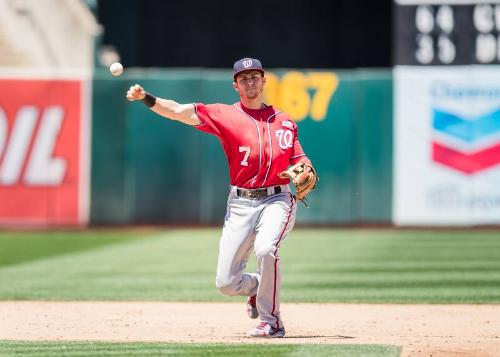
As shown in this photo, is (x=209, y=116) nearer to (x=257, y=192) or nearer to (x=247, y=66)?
(x=247, y=66)

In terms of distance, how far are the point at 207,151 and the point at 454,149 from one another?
11.7ft

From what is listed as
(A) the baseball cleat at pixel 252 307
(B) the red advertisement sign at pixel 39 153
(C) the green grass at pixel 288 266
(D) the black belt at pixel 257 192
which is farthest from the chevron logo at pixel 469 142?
(D) the black belt at pixel 257 192

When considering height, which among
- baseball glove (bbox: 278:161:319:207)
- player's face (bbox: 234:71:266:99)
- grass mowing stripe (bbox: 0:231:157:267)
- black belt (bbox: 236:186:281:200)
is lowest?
grass mowing stripe (bbox: 0:231:157:267)

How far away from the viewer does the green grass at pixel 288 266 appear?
1012cm

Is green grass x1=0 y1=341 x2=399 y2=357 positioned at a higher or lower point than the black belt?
Answer: lower

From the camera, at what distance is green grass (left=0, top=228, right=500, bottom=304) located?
1012cm

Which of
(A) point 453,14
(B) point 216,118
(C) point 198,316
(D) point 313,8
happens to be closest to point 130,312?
(C) point 198,316

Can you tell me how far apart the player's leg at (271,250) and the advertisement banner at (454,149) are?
33.5 ft

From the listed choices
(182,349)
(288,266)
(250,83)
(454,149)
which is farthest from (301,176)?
(454,149)

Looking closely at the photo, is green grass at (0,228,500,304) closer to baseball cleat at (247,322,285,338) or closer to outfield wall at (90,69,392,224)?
outfield wall at (90,69,392,224)

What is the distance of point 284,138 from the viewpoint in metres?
7.34

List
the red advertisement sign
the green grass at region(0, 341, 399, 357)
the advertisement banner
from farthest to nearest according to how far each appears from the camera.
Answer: the red advertisement sign → the advertisement banner → the green grass at region(0, 341, 399, 357)

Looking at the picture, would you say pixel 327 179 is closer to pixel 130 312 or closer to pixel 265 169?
pixel 130 312

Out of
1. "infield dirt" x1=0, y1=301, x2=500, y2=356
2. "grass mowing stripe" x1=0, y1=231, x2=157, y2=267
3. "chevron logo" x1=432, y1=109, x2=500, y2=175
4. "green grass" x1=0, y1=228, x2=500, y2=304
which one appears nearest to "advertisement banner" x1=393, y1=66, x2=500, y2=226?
"chevron logo" x1=432, y1=109, x2=500, y2=175
